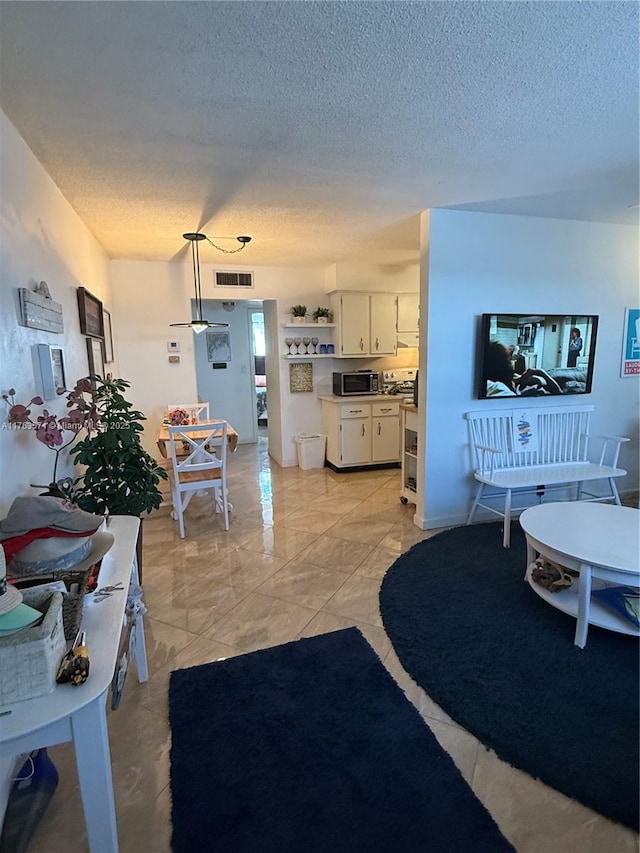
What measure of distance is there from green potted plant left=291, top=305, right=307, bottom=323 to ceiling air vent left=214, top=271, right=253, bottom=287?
586 millimetres

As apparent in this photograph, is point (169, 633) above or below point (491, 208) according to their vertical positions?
below

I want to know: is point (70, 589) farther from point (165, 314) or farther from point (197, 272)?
point (165, 314)

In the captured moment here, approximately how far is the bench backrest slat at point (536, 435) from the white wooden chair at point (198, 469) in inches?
Answer: 81.3

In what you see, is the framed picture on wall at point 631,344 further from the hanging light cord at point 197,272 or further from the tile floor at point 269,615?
the hanging light cord at point 197,272

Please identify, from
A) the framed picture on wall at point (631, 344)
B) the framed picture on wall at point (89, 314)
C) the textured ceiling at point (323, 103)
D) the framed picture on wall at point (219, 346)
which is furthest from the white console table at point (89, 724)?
the framed picture on wall at point (219, 346)

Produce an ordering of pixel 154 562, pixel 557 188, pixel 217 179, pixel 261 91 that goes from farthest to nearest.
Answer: pixel 154 562 → pixel 557 188 → pixel 217 179 → pixel 261 91

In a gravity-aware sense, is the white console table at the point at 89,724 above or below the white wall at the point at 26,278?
below

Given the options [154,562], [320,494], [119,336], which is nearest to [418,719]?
[154,562]

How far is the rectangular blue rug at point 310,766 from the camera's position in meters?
1.28

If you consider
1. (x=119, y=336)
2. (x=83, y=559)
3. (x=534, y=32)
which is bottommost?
(x=83, y=559)

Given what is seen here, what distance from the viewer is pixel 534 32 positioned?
1382 mm

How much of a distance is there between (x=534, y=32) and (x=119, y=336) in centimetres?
434

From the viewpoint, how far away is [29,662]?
89cm

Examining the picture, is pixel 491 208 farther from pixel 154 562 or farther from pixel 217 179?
pixel 154 562
